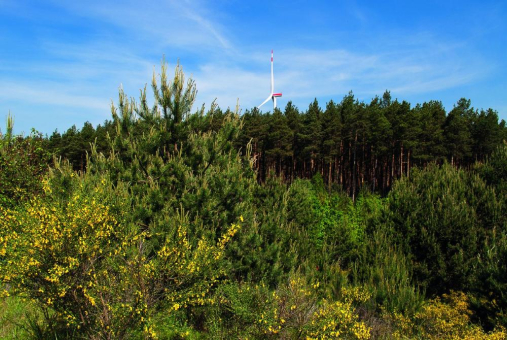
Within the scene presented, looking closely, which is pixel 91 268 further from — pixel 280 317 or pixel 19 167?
pixel 19 167

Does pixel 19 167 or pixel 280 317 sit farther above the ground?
pixel 19 167

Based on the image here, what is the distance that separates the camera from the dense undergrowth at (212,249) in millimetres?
6422

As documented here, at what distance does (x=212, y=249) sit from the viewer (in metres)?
7.57

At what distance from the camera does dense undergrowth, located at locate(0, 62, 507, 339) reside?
6.42 meters

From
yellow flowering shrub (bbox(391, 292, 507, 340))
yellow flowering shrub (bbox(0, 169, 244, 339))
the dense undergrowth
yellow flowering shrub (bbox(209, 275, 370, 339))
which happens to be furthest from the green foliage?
yellow flowering shrub (bbox(391, 292, 507, 340))

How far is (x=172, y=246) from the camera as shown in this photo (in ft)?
22.6

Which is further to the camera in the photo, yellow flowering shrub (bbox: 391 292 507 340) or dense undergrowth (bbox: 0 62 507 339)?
yellow flowering shrub (bbox: 391 292 507 340)

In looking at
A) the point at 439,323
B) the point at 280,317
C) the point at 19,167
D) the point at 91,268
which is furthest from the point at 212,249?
the point at 19,167

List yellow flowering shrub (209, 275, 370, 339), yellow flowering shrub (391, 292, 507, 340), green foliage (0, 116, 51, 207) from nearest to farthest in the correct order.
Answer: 1. yellow flowering shrub (209, 275, 370, 339)
2. yellow flowering shrub (391, 292, 507, 340)
3. green foliage (0, 116, 51, 207)

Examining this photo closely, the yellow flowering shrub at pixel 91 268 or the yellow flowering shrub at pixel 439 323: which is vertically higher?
the yellow flowering shrub at pixel 91 268

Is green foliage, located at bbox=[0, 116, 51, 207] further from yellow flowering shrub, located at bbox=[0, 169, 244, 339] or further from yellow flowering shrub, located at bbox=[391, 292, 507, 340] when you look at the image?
yellow flowering shrub, located at bbox=[391, 292, 507, 340]

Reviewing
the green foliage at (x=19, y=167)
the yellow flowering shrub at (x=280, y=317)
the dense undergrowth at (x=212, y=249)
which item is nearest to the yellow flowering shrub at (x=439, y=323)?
the dense undergrowth at (x=212, y=249)

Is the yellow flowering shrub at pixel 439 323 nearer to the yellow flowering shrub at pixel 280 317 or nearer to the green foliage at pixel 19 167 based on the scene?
the yellow flowering shrub at pixel 280 317

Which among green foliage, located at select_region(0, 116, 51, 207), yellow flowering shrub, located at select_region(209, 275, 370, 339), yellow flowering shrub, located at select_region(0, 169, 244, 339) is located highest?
green foliage, located at select_region(0, 116, 51, 207)
